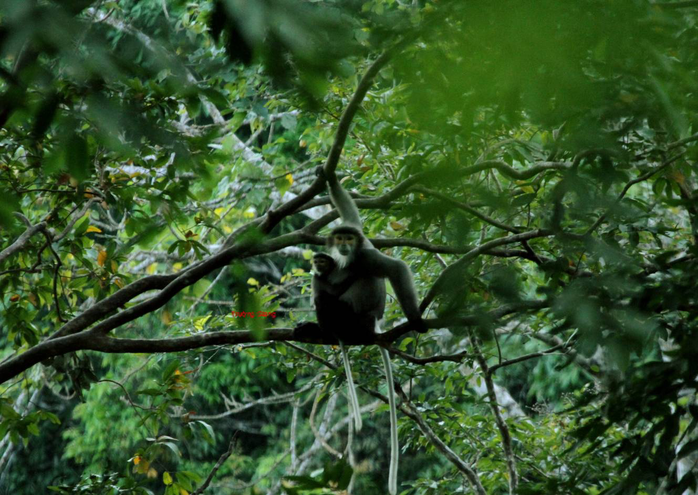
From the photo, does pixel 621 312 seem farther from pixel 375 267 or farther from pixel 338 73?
pixel 375 267

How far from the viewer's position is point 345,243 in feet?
15.1

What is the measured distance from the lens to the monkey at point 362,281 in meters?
4.33

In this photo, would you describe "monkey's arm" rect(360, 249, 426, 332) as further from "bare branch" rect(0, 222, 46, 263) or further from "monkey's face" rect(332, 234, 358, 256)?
Result: "bare branch" rect(0, 222, 46, 263)

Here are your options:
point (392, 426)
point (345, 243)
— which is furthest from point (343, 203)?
point (392, 426)

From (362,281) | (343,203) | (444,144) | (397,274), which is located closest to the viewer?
(444,144)

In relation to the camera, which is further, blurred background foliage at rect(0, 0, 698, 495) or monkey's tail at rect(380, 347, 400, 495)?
monkey's tail at rect(380, 347, 400, 495)

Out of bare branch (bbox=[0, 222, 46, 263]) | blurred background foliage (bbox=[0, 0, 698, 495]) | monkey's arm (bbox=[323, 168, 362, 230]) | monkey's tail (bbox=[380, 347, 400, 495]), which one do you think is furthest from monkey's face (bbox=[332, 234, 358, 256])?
bare branch (bbox=[0, 222, 46, 263])

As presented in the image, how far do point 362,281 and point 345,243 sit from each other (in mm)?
537

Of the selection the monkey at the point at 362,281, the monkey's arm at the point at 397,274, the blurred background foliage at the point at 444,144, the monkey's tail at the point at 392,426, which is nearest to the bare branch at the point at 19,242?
the blurred background foliage at the point at 444,144

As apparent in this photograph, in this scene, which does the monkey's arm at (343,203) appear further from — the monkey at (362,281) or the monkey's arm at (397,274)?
the monkey's arm at (397,274)

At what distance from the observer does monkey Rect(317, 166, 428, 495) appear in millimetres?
4328

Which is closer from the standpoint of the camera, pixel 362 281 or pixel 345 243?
pixel 345 243

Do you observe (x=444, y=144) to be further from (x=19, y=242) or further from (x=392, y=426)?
(x=19, y=242)

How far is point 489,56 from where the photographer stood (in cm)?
120
